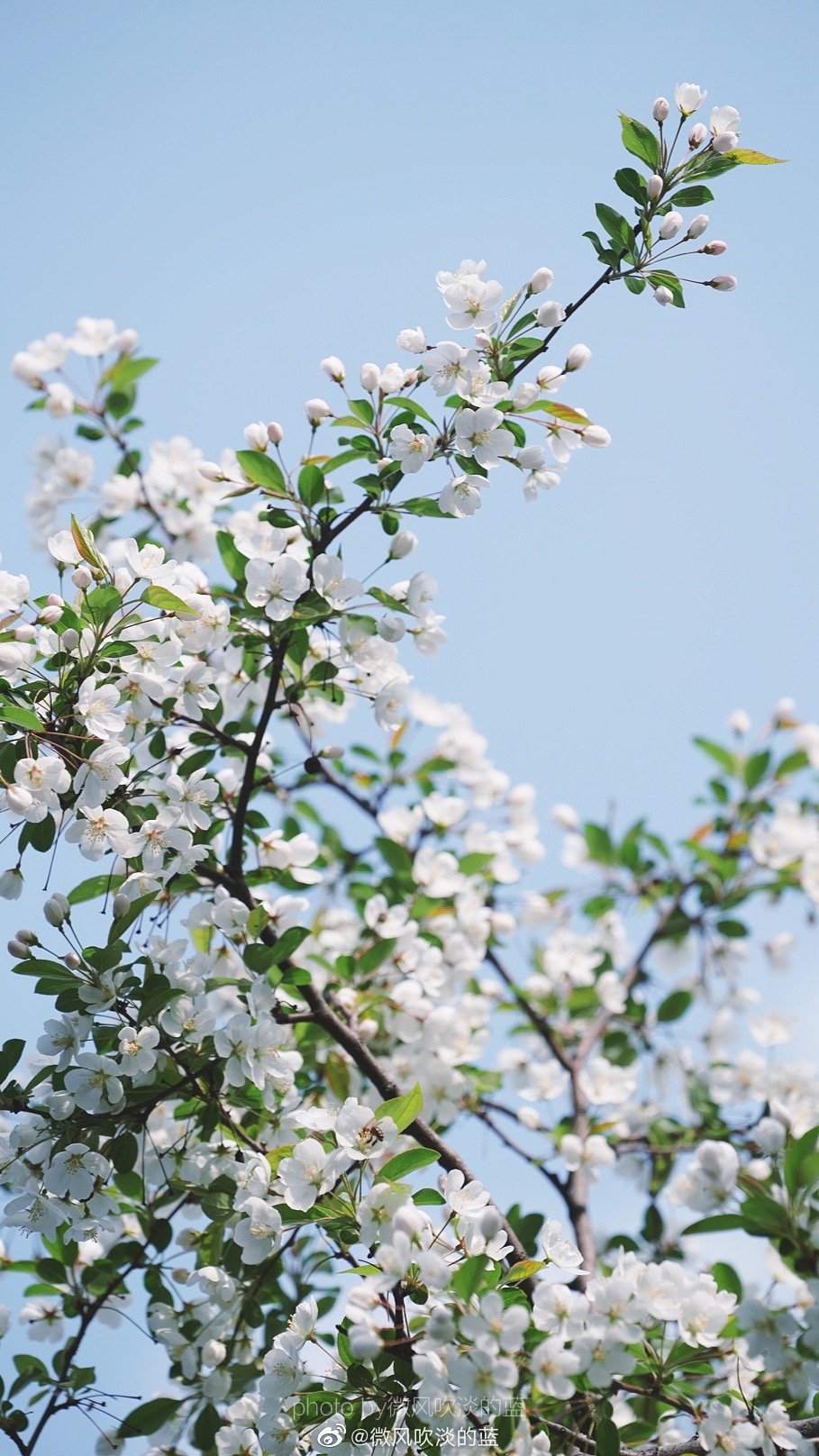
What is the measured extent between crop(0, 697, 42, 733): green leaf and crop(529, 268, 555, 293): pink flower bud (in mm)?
1267

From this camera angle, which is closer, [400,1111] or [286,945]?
[400,1111]

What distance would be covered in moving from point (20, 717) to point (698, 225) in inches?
61.6

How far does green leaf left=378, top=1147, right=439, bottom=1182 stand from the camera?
74.0 inches

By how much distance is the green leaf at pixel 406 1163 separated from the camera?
188 cm

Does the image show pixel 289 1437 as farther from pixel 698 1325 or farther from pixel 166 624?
pixel 166 624

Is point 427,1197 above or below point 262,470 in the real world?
below

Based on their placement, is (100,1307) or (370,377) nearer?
(370,377)

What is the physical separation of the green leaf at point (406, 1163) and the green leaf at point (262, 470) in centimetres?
135

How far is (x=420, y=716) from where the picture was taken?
414cm

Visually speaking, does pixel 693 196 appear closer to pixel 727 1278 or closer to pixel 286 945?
pixel 286 945

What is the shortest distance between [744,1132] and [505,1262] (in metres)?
1.74

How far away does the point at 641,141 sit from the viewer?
2.04m

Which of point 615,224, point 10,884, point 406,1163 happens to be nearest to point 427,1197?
point 406,1163

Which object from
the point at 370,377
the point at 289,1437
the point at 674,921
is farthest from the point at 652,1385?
the point at 674,921
